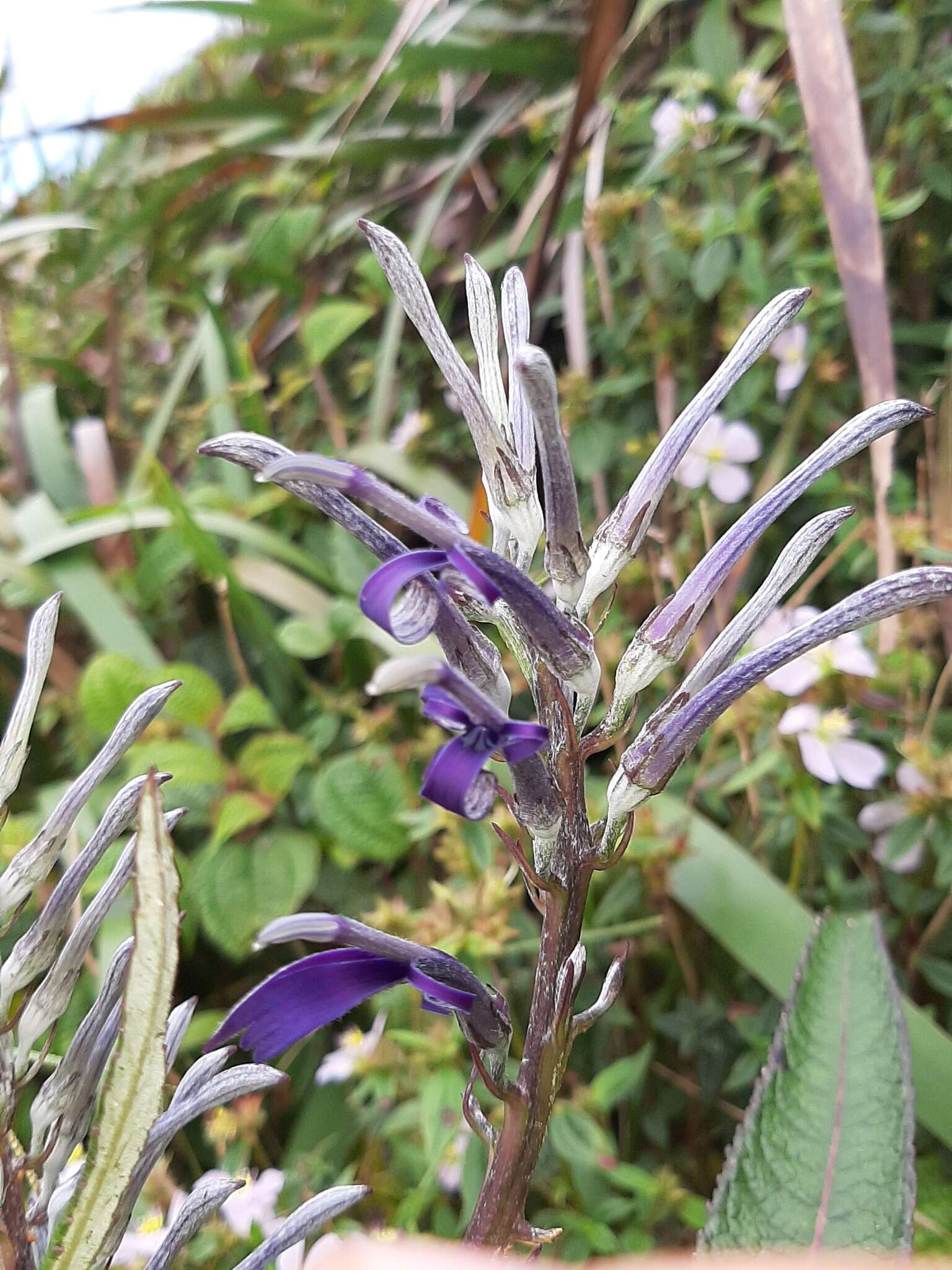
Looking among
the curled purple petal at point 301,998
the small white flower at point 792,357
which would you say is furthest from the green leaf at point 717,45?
the curled purple petal at point 301,998

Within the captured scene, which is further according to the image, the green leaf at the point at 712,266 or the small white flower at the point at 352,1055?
the green leaf at the point at 712,266

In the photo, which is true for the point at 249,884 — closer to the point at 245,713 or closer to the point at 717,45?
the point at 245,713

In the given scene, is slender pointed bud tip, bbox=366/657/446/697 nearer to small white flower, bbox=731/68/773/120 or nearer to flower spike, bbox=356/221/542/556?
flower spike, bbox=356/221/542/556

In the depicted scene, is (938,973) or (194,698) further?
(194,698)

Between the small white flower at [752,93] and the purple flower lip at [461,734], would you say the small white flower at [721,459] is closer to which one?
the small white flower at [752,93]

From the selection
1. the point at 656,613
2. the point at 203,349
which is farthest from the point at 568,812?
the point at 203,349

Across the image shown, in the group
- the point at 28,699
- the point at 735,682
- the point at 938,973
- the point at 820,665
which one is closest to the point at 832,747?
the point at 820,665

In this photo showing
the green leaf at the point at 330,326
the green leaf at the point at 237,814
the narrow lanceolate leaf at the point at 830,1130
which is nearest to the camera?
the narrow lanceolate leaf at the point at 830,1130
